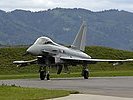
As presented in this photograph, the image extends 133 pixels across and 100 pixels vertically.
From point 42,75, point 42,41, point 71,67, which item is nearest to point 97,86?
point 42,75

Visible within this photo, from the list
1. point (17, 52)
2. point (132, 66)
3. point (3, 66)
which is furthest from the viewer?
point (17, 52)

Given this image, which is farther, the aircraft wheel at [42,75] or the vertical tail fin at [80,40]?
the vertical tail fin at [80,40]

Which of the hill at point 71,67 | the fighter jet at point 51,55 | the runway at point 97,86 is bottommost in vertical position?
the hill at point 71,67

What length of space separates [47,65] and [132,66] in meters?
45.2

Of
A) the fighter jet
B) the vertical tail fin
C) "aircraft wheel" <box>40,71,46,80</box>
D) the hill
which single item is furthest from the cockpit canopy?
the hill

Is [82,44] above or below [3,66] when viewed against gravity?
above

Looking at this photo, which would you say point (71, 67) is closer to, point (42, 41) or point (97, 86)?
point (42, 41)

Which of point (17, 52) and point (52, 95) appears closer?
point (52, 95)

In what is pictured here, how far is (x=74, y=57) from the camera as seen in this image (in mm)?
48312

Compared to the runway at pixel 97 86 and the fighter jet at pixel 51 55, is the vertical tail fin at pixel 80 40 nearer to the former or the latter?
the fighter jet at pixel 51 55

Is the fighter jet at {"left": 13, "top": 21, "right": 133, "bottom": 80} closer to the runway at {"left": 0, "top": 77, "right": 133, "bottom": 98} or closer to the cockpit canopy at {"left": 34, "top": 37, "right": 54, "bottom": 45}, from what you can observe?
the cockpit canopy at {"left": 34, "top": 37, "right": 54, "bottom": 45}

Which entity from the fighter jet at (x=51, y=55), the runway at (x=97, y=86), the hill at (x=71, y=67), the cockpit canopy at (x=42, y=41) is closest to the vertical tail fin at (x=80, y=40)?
the fighter jet at (x=51, y=55)

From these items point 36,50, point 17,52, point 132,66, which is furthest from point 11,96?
point 17,52

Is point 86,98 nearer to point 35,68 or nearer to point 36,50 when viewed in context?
point 36,50
